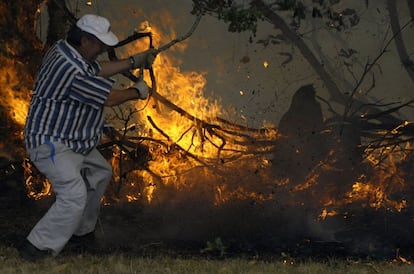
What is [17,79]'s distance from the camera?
7230 millimetres

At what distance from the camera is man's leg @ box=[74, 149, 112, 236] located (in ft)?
18.7

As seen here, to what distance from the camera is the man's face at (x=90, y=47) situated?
5273mm

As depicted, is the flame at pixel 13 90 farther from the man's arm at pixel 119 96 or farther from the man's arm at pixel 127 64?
the man's arm at pixel 119 96

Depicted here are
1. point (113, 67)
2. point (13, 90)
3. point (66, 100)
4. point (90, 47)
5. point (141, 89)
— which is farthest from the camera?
point (13, 90)

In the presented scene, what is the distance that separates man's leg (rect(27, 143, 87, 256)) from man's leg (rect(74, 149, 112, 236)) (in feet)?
1.24

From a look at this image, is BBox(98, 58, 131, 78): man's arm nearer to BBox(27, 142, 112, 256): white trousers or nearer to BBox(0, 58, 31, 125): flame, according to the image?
BBox(27, 142, 112, 256): white trousers

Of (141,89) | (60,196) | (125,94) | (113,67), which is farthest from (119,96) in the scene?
(60,196)

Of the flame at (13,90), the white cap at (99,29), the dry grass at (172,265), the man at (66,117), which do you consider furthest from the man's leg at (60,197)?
the flame at (13,90)

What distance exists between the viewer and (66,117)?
5.23 m

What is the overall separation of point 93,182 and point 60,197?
0.53 metres

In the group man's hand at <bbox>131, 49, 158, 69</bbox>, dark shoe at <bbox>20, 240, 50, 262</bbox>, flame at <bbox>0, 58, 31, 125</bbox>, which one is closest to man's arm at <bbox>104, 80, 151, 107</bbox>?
man's hand at <bbox>131, 49, 158, 69</bbox>

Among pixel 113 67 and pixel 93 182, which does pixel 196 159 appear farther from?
pixel 113 67

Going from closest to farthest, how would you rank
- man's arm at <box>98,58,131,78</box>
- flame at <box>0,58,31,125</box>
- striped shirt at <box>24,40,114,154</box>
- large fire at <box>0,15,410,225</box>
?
striped shirt at <box>24,40,114,154</box>
man's arm at <box>98,58,131,78</box>
flame at <box>0,58,31,125</box>
large fire at <box>0,15,410,225</box>

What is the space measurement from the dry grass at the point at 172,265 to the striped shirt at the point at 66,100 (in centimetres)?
81
